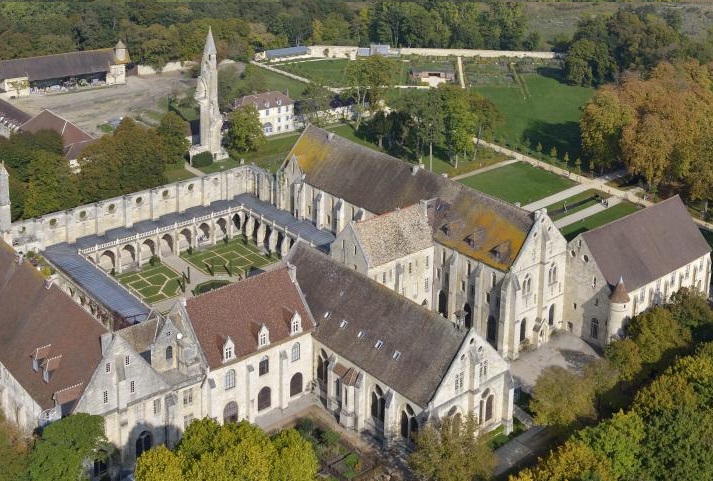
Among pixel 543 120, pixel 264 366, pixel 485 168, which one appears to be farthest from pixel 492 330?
pixel 543 120

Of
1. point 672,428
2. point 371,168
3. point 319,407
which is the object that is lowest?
point 319,407

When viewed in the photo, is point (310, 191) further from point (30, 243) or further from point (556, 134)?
point (556, 134)

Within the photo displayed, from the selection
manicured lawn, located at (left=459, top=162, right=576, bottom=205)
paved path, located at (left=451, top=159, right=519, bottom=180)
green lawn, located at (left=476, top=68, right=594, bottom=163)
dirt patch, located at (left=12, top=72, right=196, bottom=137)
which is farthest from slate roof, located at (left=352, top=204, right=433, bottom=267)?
dirt patch, located at (left=12, top=72, right=196, bottom=137)

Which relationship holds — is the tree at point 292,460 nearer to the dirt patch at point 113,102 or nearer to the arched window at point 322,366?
the arched window at point 322,366

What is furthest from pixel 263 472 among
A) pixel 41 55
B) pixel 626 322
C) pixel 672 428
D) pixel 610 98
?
pixel 41 55

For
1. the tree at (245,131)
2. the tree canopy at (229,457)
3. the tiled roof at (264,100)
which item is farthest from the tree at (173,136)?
the tree canopy at (229,457)

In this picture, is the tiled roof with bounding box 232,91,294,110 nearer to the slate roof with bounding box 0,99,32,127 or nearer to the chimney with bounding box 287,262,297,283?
the slate roof with bounding box 0,99,32,127
